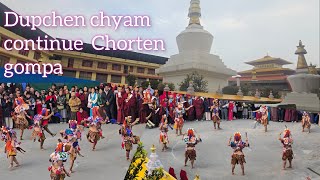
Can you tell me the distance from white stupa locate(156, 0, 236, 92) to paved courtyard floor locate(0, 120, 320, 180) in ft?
33.7

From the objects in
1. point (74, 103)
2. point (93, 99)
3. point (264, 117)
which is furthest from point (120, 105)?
point (264, 117)

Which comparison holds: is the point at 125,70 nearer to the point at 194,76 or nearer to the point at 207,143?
the point at 194,76

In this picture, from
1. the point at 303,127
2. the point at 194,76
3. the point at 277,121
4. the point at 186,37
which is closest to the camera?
the point at 303,127

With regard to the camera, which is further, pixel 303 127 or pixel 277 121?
pixel 277 121

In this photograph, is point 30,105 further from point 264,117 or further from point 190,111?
point 264,117

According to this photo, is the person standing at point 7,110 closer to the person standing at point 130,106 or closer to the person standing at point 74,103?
the person standing at point 74,103

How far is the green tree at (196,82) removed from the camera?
20.0m

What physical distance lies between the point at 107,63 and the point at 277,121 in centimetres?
2163

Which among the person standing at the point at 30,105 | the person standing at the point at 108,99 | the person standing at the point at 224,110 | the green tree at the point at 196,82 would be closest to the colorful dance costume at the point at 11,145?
the person standing at the point at 30,105

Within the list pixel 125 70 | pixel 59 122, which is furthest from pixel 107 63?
pixel 59 122

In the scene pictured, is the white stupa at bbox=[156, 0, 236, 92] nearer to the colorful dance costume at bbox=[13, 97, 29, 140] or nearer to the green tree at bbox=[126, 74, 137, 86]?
the green tree at bbox=[126, 74, 137, 86]

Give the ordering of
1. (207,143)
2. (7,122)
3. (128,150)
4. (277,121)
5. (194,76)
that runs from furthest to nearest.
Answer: (194,76), (277,121), (7,122), (207,143), (128,150)

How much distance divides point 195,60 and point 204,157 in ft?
44.5

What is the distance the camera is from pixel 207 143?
10.3 m
